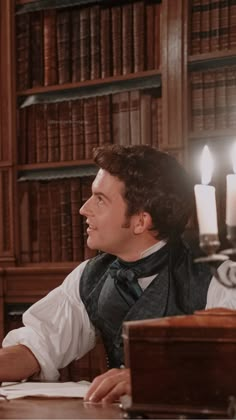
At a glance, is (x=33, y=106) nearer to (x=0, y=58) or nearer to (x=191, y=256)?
(x=0, y=58)

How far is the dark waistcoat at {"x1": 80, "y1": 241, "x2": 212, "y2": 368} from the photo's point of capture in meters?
2.24

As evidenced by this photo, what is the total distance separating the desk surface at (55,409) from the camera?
5.04 ft

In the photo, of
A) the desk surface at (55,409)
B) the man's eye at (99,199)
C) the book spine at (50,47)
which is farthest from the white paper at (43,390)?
the book spine at (50,47)

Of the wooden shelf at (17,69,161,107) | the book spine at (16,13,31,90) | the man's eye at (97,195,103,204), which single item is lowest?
the man's eye at (97,195,103,204)

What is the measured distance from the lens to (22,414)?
156 cm

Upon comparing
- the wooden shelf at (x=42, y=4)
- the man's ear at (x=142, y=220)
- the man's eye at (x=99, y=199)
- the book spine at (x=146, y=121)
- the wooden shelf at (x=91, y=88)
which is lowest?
the man's ear at (x=142, y=220)

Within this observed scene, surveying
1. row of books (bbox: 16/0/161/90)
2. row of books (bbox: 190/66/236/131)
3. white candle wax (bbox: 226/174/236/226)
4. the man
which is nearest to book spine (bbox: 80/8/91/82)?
row of books (bbox: 16/0/161/90)

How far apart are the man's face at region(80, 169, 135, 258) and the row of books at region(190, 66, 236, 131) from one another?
100cm

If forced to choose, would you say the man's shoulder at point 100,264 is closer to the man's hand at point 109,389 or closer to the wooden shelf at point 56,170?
the man's hand at point 109,389

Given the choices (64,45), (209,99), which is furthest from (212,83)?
(64,45)

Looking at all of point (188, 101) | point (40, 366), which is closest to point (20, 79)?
point (188, 101)

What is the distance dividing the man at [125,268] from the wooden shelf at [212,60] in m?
0.97

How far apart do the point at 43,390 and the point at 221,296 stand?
1.86 feet

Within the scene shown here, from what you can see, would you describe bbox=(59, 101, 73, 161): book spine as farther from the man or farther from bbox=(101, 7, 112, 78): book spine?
the man
